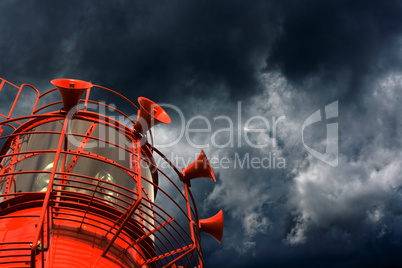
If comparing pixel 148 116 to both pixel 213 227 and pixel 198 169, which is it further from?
pixel 213 227

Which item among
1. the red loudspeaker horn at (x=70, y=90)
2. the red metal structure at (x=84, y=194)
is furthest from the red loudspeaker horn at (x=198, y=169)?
the red loudspeaker horn at (x=70, y=90)

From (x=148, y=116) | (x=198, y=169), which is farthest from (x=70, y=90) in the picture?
(x=198, y=169)

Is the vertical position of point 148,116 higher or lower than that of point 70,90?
higher

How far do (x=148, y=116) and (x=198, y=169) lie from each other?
1924mm

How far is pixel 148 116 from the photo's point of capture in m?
7.96

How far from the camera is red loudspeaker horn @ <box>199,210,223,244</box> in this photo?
28.8 feet

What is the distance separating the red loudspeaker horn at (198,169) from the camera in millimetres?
8961

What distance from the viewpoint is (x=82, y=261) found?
19.3ft

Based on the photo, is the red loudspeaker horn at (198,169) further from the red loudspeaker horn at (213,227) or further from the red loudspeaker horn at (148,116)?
the red loudspeaker horn at (148,116)

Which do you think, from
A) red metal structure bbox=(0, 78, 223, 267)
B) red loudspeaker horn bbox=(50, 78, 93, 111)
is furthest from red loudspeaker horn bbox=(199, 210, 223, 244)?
red loudspeaker horn bbox=(50, 78, 93, 111)

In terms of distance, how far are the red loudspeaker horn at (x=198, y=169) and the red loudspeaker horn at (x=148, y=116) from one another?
132 centimetres

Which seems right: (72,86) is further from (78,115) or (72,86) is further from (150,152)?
(150,152)

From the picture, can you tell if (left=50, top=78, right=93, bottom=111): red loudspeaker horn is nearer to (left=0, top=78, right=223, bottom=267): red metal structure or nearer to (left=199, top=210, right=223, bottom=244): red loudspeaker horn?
(left=0, top=78, right=223, bottom=267): red metal structure

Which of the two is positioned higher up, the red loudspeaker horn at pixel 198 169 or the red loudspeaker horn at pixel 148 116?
the red loudspeaker horn at pixel 148 116
